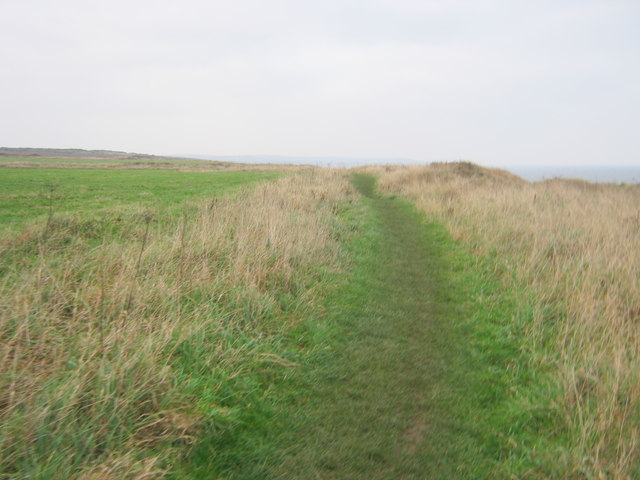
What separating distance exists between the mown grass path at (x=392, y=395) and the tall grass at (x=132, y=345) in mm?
803

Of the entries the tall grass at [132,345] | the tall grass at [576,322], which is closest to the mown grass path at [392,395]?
the tall grass at [576,322]

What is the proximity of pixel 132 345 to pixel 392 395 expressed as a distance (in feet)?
9.27

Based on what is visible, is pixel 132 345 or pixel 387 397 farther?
pixel 387 397

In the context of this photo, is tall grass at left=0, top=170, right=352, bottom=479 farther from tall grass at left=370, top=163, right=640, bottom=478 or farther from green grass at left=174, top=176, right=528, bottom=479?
tall grass at left=370, top=163, right=640, bottom=478

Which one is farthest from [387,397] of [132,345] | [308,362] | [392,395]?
[132,345]

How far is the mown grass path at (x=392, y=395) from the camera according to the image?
347cm

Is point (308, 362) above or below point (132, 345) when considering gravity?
below

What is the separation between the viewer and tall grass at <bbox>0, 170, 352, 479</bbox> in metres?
3.07

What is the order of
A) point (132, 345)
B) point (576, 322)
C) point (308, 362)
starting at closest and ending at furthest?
point (132, 345)
point (308, 362)
point (576, 322)

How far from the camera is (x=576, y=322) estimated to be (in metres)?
5.48

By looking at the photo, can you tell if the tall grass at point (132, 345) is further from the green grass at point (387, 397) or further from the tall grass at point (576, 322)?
the tall grass at point (576, 322)

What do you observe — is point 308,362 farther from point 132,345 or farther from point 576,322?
point 576,322

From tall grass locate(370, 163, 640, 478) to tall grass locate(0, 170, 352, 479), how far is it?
120 inches

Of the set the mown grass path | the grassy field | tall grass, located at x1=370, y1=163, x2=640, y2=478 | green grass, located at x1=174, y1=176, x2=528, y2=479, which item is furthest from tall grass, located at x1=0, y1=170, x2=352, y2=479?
tall grass, located at x1=370, y1=163, x2=640, y2=478
